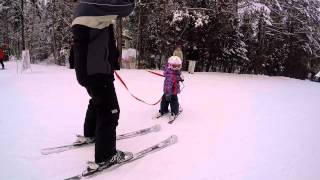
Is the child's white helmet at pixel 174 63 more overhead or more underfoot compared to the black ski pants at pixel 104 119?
more overhead

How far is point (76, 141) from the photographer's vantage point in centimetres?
482

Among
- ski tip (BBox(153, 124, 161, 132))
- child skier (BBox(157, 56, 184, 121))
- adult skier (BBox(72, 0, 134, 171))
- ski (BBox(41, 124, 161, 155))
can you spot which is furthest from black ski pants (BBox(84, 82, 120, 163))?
child skier (BBox(157, 56, 184, 121))

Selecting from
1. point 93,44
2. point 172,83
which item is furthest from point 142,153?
point 172,83

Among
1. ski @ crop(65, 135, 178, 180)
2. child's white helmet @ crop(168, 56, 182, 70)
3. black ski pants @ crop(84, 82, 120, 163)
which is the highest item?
child's white helmet @ crop(168, 56, 182, 70)

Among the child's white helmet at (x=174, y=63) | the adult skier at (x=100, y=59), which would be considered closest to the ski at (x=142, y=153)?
the adult skier at (x=100, y=59)

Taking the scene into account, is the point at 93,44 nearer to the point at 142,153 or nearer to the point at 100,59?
the point at 100,59

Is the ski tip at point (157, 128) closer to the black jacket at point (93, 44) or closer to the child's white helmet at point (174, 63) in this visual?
the child's white helmet at point (174, 63)

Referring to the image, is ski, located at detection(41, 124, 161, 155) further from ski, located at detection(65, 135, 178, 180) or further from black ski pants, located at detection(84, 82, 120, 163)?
black ski pants, located at detection(84, 82, 120, 163)

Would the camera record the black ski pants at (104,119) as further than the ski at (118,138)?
No

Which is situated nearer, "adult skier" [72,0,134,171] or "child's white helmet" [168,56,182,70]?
"adult skier" [72,0,134,171]

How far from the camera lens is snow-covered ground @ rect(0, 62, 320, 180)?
4090 millimetres

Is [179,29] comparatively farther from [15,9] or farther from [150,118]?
[15,9]

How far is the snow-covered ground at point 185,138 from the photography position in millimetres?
4090

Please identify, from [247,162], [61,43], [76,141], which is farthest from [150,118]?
[61,43]
